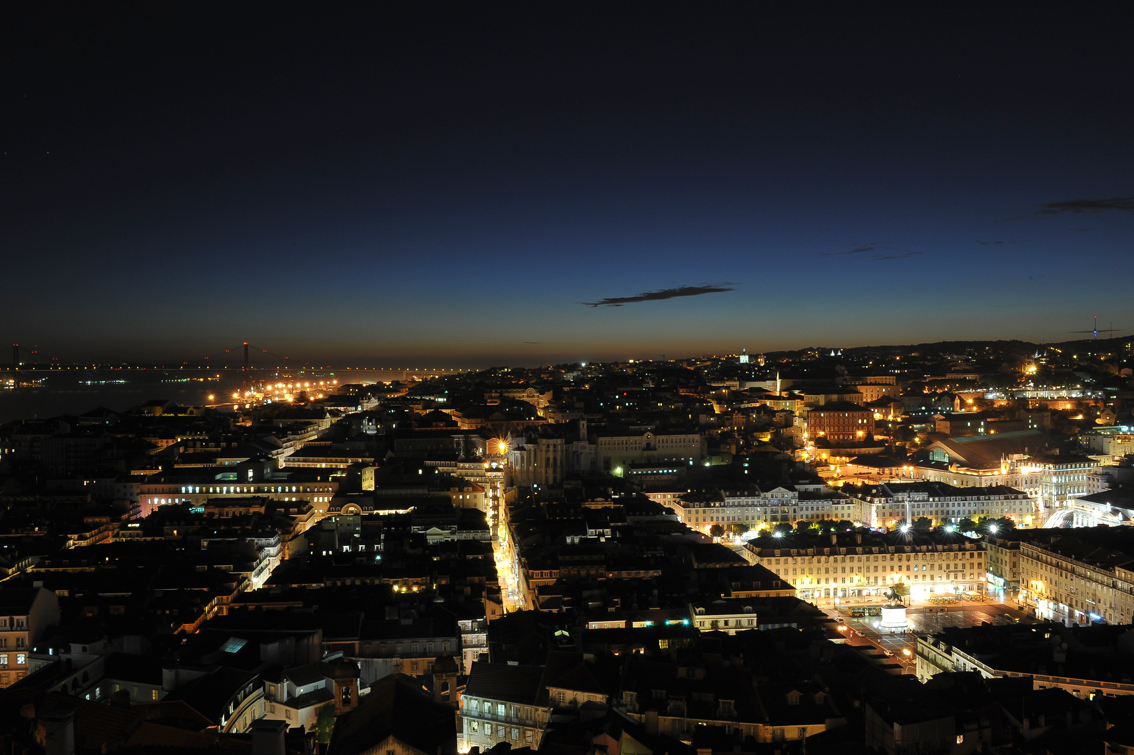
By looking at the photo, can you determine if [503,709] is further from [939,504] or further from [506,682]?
[939,504]

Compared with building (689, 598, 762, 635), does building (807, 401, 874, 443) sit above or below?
above

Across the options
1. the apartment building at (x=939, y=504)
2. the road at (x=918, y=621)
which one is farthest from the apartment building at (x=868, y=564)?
the apartment building at (x=939, y=504)

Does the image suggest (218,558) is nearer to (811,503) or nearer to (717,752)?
(717,752)

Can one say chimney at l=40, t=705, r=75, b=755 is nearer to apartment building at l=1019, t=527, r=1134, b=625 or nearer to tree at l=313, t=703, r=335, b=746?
tree at l=313, t=703, r=335, b=746

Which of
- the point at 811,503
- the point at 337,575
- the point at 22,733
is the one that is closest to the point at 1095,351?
the point at 811,503

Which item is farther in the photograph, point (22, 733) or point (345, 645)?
point (345, 645)

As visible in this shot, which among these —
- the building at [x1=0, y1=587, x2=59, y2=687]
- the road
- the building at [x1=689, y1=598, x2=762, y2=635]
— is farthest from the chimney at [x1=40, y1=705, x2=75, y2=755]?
the road
